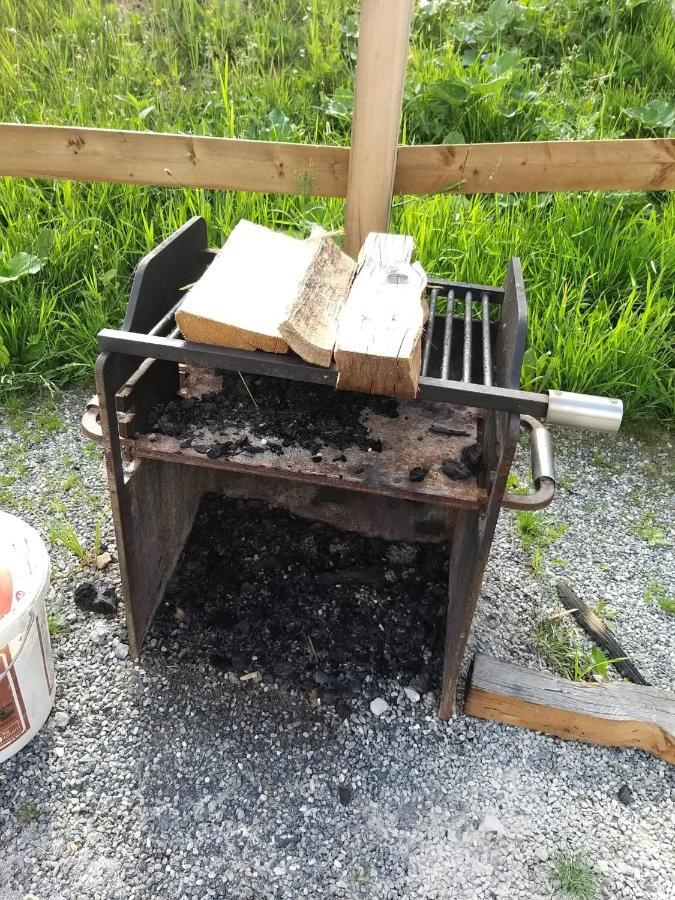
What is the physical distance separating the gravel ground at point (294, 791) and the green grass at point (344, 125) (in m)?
1.42

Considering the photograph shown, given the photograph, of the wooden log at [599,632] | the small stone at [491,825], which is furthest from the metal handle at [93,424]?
the wooden log at [599,632]

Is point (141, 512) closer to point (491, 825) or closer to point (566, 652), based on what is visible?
point (491, 825)

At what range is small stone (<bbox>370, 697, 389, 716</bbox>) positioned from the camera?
2.16 m

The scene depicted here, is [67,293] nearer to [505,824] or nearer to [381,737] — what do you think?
[381,737]

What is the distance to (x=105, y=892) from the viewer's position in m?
1.76

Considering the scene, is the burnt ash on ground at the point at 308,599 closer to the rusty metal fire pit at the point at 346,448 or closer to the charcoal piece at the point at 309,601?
the charcoal piece at the point at 309,601

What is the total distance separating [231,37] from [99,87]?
1.15 meters

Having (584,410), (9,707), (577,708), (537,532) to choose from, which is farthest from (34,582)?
Answer: (537,532)

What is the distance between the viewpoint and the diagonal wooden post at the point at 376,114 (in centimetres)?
213

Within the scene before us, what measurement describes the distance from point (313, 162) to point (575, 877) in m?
2.50

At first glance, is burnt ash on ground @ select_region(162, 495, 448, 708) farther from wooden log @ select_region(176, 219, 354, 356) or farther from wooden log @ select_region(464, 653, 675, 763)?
wooden log @ select_region(176, 219, 354, 356)

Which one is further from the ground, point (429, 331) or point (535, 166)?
point (535, 166)

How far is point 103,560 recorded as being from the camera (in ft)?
8.41

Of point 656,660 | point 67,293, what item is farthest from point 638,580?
point 67,293
